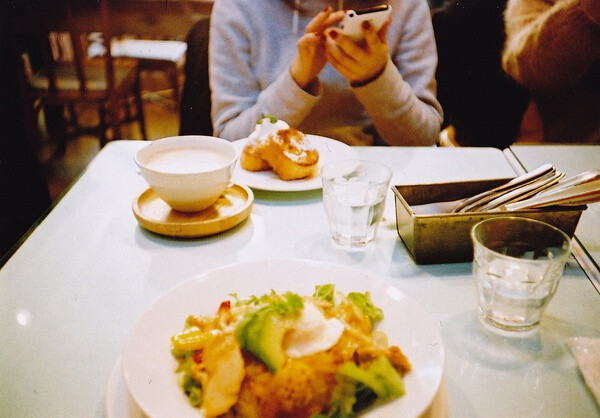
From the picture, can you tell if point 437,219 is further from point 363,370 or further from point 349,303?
point 363,370

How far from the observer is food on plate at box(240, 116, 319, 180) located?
4.13 feet

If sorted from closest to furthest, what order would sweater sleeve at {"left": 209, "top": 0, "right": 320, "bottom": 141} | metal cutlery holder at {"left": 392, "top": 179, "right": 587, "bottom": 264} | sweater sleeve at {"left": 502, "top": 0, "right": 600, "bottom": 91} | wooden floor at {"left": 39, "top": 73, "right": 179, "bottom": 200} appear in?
1. metal cutlery holder at {"left": 392, "top": 179, "right": 587, "bottom": 264}
2. sweater sleeve at {"left": 209, "top": 0, "right": 320, "bottom": 141}
3. sweater sleeve at {"left": 502, "top": 0, "right": 600, "bottom": 91}
4. wooden floor at {"left": 39, "top": 73, "right": 179, "bottom": 200}

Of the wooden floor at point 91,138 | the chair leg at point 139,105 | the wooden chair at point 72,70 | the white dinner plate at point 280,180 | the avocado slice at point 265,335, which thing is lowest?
the wooden floor at point 91,138

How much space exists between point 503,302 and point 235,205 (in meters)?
0.61

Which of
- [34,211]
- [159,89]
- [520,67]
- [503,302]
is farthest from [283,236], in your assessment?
[159,89]

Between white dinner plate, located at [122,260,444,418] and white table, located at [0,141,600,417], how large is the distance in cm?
9

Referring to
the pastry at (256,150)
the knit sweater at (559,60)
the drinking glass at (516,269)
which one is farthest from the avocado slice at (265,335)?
the knit sweater at (559,60)

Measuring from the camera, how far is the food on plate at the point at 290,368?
0.57 metres

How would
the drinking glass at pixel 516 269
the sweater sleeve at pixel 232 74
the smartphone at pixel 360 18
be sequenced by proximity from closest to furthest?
the drinking glass at pixel 516 269
the smartphone at pixel 360 18
the sweater sleeve at pixel 232 74

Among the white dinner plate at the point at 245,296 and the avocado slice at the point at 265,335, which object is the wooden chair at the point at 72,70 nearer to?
the white dinner plate at the point at 245,296

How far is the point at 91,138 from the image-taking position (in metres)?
4.13

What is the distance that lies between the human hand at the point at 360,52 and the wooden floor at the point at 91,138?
6.18 ft

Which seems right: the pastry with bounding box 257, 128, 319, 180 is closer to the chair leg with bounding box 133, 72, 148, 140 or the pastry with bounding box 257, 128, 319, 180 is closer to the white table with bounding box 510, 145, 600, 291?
the white table with bounding box 510, 145, 600, 291

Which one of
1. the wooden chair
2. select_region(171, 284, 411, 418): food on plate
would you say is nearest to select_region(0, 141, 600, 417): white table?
select_region(171, 284, 411, 418): food on plate
